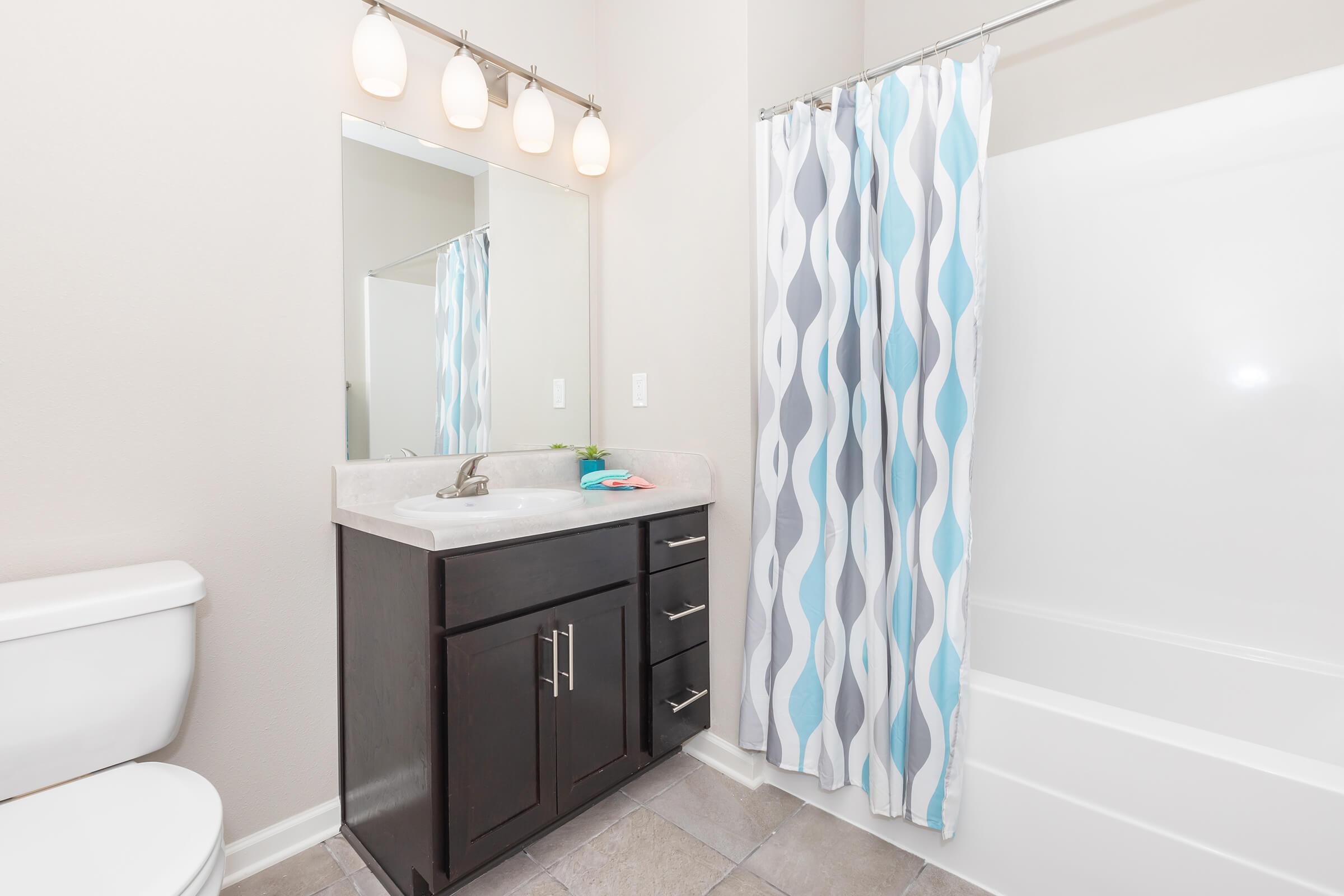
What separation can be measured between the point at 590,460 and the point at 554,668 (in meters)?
0.79

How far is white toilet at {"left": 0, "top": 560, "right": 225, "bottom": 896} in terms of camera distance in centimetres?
80

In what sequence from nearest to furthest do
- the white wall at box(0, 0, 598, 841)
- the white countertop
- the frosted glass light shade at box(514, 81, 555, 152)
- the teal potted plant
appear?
the white wall at box(0, 0, 598, 841)
the white countertop
the frosted glass light shade at box(514, 81, 555, 152)
the teal potted plant

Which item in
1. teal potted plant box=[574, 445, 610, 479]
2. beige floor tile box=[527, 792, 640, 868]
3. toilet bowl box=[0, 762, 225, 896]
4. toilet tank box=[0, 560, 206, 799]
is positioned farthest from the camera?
teal potted plant box=[574, 445, 610, 479]

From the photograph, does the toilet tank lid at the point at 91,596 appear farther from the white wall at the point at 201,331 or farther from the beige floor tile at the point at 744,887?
the beige floor tile at the point at 744,887

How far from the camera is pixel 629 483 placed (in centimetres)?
190

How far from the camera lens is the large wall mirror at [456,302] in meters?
1.59

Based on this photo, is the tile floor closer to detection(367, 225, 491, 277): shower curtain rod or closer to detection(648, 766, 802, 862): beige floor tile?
detection(648, 766, 802, 862): beige floor tile

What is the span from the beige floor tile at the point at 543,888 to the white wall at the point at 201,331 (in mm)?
605

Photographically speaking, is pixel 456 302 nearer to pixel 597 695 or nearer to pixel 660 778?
pixel 597 695

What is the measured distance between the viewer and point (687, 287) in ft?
6.16

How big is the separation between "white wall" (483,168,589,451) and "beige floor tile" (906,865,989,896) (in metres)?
1.58

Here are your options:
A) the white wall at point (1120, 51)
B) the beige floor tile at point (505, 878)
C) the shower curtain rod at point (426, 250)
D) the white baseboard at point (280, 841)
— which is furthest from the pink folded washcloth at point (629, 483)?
the white wall at point (1120, 51)

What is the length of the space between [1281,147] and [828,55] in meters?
1.31

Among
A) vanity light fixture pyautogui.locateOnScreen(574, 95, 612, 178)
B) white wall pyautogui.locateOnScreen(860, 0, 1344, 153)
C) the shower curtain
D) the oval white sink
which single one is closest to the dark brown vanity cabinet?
the oval white sink
